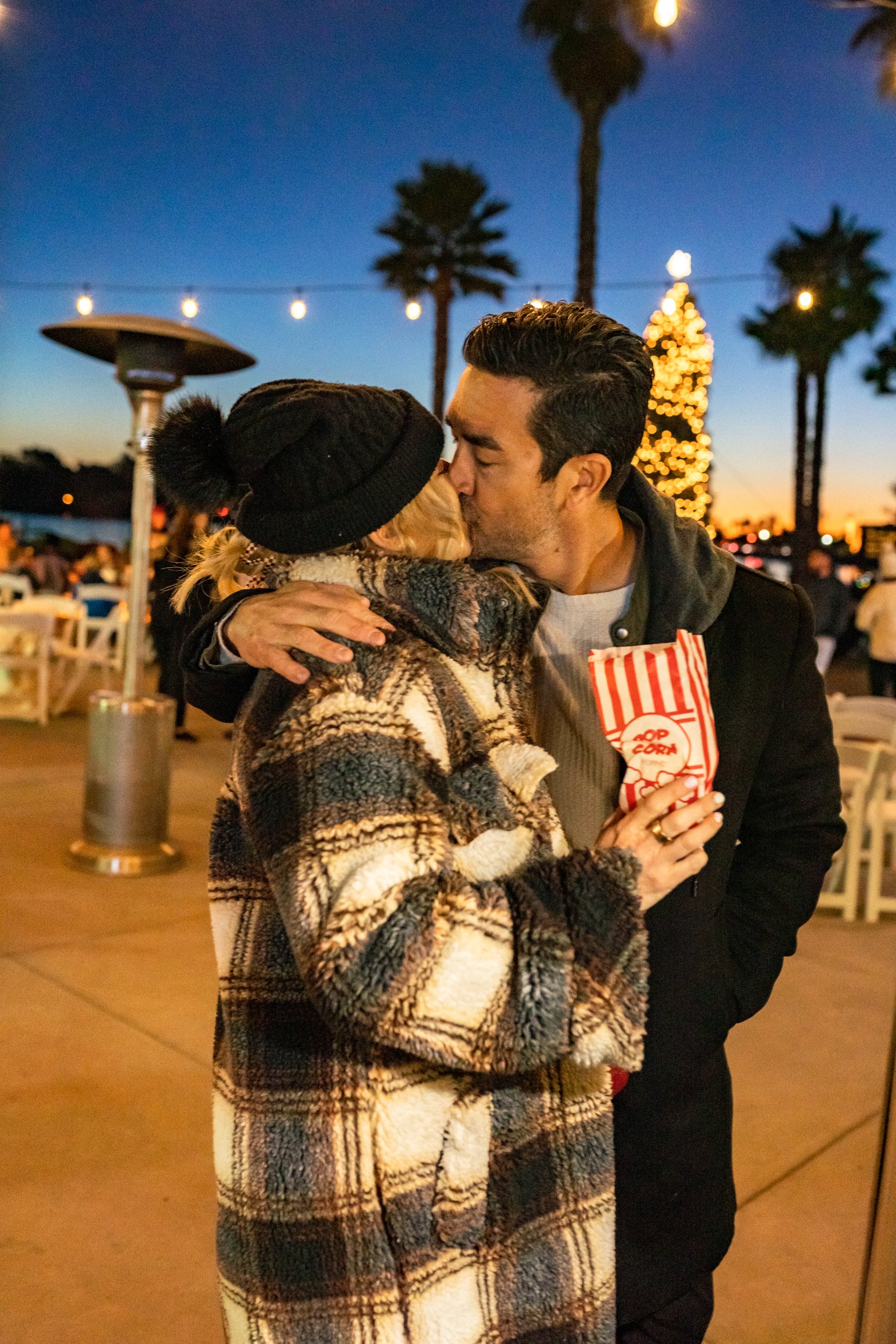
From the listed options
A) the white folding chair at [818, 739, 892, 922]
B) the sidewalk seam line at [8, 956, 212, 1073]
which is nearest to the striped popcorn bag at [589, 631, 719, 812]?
the sidewalk seam line at [8, 956, 212, 1073]

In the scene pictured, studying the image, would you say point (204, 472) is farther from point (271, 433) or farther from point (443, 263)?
point (443, 263)

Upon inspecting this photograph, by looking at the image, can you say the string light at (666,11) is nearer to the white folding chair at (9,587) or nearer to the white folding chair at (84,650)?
the white folding chair at (84,650)

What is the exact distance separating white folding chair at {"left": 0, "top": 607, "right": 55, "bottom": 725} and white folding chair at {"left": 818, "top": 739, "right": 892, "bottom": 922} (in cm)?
654

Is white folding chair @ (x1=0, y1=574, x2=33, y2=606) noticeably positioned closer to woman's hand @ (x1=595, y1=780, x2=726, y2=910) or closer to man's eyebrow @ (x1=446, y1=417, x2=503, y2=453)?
man's eyebrow @ (x1=446, y1=417, x2=503, y2=453)

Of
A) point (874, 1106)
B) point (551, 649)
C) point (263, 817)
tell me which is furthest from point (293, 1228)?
point (874, 1106)

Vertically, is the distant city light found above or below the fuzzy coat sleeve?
above

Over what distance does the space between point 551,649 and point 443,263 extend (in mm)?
23981

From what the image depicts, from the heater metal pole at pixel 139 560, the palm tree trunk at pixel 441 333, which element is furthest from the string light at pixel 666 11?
the palm tree trunk at pixel 441 333

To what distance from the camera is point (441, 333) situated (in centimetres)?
2433

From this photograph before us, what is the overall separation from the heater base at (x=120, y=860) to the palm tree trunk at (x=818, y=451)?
2514 cm

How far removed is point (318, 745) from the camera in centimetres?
109

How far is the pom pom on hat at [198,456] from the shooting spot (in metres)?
1.37

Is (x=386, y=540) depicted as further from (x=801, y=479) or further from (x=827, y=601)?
(x=801, y=479)

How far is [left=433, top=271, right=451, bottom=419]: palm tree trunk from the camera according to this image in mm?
23781
